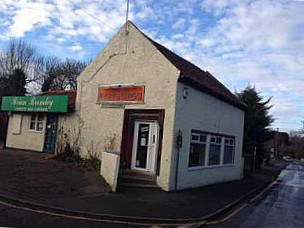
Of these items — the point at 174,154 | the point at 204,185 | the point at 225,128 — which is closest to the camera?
the point at 174,154

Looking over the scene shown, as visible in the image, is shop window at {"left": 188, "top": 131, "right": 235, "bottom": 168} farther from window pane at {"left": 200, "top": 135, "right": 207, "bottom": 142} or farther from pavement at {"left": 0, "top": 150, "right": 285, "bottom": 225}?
pavement at {"left": 0, "top": 150, "right": 285, "bottom": 225}

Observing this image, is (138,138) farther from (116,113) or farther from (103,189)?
(103,189)

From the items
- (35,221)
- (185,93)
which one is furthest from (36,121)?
(35,221)

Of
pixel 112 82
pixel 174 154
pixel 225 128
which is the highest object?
pixel 112 82

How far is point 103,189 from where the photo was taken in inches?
531

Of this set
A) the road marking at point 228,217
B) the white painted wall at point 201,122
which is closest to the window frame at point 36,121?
the white painted wall at point 201,122

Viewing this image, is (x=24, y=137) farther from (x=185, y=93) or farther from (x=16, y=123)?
(x=185, y=93)

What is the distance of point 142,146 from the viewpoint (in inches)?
665

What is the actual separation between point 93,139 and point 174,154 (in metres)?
4.50

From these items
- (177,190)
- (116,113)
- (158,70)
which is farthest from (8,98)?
(177,190)

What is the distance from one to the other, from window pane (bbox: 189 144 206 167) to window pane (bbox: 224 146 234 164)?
3931 mm

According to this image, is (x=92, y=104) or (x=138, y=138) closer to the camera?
(x=138, y=138)

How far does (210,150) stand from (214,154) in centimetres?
86

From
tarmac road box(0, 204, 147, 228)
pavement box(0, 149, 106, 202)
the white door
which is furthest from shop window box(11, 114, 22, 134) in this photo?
tarmac road box(0, 204, 147, 228)
